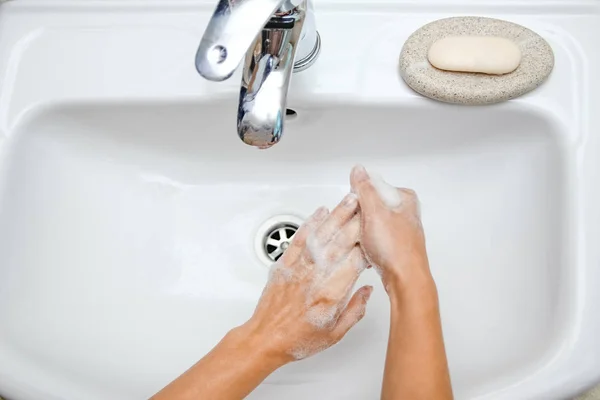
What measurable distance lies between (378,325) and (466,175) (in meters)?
0.18

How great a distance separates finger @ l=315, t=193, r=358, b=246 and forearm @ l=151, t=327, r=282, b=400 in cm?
11

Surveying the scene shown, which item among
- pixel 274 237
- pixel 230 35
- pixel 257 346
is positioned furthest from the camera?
pixel 274 237

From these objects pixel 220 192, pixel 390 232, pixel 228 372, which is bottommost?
pixel 228 372

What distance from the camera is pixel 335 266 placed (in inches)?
20.8

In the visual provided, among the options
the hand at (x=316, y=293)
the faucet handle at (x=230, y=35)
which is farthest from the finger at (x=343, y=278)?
the faucet handle at (x=230, y=35)

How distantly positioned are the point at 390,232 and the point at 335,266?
6 centimetres

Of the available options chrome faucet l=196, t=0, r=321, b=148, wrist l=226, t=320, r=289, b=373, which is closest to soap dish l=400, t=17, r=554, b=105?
chrome faucet l=196, t=0, r=321, b=148

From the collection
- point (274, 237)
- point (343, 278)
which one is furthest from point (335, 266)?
point (274, 237)

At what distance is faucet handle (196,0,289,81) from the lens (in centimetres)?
39

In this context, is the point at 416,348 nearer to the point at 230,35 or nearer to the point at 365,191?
the point at 365,191

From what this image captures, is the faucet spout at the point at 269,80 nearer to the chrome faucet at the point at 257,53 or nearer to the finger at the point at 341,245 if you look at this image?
the chrome faucet at the point at 257,53

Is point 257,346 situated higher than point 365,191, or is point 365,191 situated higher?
point 365,191

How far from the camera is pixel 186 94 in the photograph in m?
0.56

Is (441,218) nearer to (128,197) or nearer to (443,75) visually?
(443,75)
